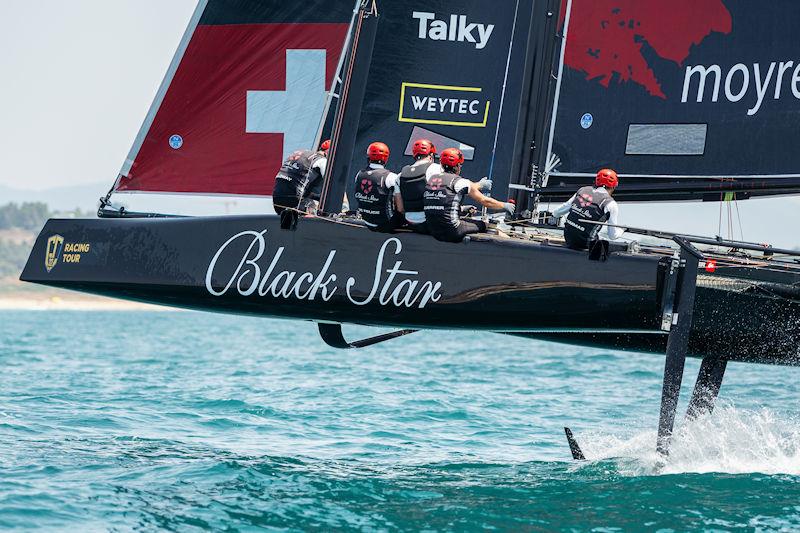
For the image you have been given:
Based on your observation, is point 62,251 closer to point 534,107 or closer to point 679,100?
point 534,107

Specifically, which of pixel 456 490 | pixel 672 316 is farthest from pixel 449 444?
pixel 672 316

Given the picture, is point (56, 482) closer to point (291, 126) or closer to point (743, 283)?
point (291, 126)

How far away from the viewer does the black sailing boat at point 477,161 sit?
7.62m

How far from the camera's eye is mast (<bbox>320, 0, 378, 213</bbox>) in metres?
8.16

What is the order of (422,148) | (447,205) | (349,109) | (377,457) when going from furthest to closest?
(377,457)
(349,109)
(422,148)
(447,205)

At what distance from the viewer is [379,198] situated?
307 inches

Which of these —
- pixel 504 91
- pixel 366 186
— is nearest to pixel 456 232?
pixel 366 186

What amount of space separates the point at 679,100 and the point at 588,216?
176 centimetres

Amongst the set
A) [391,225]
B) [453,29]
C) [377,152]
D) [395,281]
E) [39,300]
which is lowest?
[39,300]

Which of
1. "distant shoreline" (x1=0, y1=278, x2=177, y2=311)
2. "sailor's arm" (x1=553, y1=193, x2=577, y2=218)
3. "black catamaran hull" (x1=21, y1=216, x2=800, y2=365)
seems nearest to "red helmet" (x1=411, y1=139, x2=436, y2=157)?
"black catamaran hull" (x1=21, y1=216, x2=800, y2=365)

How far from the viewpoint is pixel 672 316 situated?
733 centimetres

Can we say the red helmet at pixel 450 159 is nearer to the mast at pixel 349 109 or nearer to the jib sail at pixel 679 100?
the mast at pixel 349 109

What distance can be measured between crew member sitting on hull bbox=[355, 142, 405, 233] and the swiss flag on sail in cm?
165

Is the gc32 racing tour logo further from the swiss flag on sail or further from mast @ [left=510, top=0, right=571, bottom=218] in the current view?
mast @ [left=510, top=0, right=571, bottom=218]
